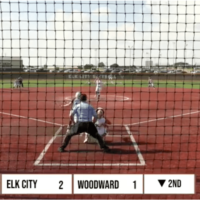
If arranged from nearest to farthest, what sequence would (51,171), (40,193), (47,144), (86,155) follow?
1. (40,193)
2. (51,171)
3. (86,155)
4. (47,144)

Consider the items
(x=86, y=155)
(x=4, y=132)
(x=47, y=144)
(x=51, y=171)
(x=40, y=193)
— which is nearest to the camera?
(x=40, y=193)

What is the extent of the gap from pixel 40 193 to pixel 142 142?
4.40 meters

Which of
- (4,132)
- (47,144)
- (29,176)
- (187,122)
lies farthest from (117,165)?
(187,122)

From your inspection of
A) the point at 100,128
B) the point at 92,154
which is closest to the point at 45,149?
the point at 92,154

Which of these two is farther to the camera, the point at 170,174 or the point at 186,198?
the point at 170,174

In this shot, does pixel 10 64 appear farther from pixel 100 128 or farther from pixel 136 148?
pixel 136 148

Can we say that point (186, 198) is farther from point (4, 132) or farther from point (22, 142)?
point (4, 132)

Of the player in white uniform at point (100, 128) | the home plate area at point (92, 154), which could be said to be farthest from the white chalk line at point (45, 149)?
the player in white uniform at point (100, 128)

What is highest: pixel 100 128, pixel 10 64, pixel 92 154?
pixel 10 64

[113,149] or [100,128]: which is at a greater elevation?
[100,128]

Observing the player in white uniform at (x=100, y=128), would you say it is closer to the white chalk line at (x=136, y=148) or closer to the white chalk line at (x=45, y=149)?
the white chalk line at (x=136, y=148)

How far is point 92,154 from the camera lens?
849 centimetres

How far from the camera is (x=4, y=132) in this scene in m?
11.4

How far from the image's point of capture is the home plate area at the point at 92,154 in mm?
7789
